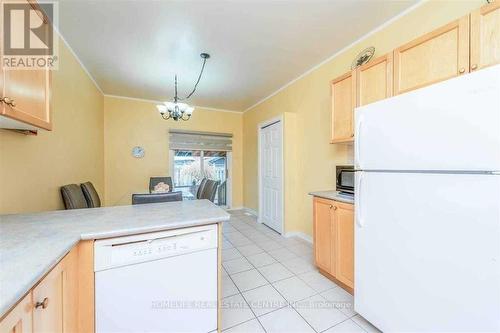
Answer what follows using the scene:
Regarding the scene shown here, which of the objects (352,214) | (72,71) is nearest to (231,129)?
(72,71)

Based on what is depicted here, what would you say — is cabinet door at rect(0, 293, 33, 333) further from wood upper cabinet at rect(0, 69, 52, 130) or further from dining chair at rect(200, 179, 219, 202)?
dining chair at rect(200, 179, 219, 202)

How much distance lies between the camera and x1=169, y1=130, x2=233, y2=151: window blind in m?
4.70

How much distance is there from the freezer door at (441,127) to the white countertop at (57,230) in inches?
45.2

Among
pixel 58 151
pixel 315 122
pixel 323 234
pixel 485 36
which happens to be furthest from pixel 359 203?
pixel 58 151

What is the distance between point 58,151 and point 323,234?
2906 mm

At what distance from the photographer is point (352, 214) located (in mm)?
1780

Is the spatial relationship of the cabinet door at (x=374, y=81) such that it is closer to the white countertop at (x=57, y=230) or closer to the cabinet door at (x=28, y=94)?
the white countertop at (x=57, y=230)

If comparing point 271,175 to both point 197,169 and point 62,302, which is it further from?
point 62,302

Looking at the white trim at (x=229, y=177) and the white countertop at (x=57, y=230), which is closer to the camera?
the white countertop at (x=57, y=230)

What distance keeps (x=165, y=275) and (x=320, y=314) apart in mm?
1301

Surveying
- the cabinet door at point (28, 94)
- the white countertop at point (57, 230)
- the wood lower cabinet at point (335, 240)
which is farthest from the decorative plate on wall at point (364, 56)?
the cabinet door at point (28, 94)

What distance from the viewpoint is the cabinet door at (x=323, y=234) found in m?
2.05

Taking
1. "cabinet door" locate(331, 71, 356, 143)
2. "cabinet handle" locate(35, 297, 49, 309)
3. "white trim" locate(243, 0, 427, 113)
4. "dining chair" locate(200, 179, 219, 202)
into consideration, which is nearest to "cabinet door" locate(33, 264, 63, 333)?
"cabinet handle" locate(35, 297, 49, 309)

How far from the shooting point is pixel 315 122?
309cm
